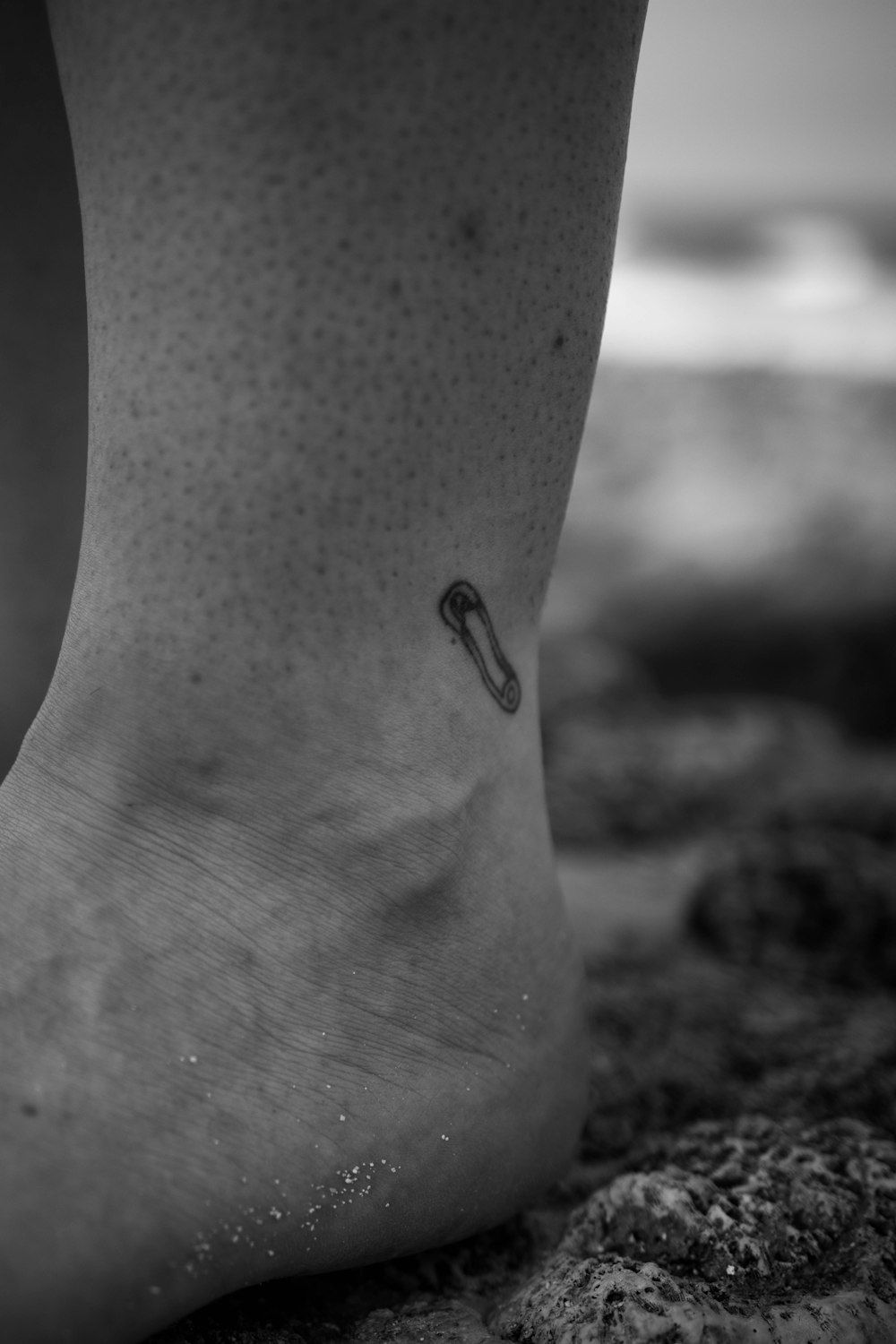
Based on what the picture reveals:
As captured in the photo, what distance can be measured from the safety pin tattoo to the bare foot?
14mm

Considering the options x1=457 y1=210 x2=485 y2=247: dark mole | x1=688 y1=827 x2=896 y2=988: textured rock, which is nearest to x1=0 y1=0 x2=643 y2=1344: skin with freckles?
x1=457 y1=210 x2=485 y2=247: dark mole

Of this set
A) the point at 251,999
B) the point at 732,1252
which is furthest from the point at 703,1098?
the point at 251,999

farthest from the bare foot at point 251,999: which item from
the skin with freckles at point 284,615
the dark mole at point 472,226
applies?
the dark mole at point 472,226

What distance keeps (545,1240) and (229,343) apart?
0.53 m

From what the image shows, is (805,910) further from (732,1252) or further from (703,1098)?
(732,1252)

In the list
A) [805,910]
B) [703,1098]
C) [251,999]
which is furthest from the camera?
[805,910]

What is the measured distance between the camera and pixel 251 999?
535 millimetres

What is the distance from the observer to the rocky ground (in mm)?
528

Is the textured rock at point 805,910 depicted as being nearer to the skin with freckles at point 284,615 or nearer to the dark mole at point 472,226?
the skin with freckles at point 284,615

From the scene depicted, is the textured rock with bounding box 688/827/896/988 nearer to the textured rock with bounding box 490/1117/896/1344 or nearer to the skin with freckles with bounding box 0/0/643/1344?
the textured rock with bounding box 490/1117/896/1344

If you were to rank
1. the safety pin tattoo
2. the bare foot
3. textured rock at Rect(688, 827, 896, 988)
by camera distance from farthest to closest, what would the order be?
textured rock at Rect(688, 827, 896, 988), the safety pin tattoo, the bare foot

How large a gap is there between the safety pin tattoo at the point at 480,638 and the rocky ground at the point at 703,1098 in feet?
0.92

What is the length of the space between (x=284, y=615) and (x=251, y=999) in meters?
0.19

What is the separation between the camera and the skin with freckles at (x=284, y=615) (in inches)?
19.7
